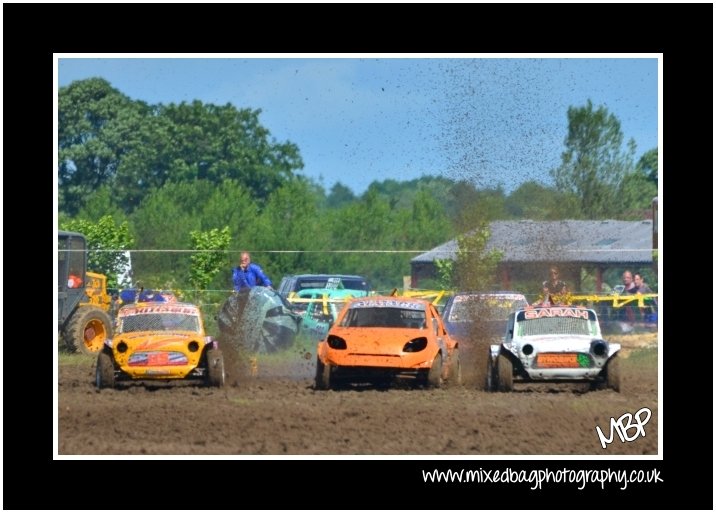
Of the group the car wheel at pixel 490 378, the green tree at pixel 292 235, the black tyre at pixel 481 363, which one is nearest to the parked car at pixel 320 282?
the green tree at pixel 292 235

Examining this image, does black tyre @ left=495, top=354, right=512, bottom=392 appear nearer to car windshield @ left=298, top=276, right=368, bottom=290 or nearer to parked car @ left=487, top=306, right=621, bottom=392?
parked car @ left=487, top=306, right=621, bottom=392

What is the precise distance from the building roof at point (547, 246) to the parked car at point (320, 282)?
1.13 meters

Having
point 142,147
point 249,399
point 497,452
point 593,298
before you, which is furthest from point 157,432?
point 142,147

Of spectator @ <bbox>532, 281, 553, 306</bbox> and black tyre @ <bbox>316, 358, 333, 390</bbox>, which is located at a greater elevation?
spectator @ <bbox>532, 281, 553, 306</bbox>

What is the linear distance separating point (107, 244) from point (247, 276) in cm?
524

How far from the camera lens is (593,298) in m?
21.3

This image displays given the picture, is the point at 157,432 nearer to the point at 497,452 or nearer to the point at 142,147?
the point at 497,452

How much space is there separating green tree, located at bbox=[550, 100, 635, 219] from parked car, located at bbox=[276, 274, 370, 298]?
3.97 m

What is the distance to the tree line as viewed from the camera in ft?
71.5

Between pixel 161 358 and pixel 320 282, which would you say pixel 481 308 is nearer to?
pixel 320 282

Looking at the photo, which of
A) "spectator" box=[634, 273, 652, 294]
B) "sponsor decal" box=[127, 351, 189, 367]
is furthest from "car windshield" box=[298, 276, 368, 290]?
"spectator" box=[634, 273, 652, 294]

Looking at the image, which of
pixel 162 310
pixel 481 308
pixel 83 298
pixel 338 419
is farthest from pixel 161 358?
pixel 481 308

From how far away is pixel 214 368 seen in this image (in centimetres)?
1895

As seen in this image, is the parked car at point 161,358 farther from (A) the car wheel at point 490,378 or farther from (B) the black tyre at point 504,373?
(B) the black tyre at point 504,373
